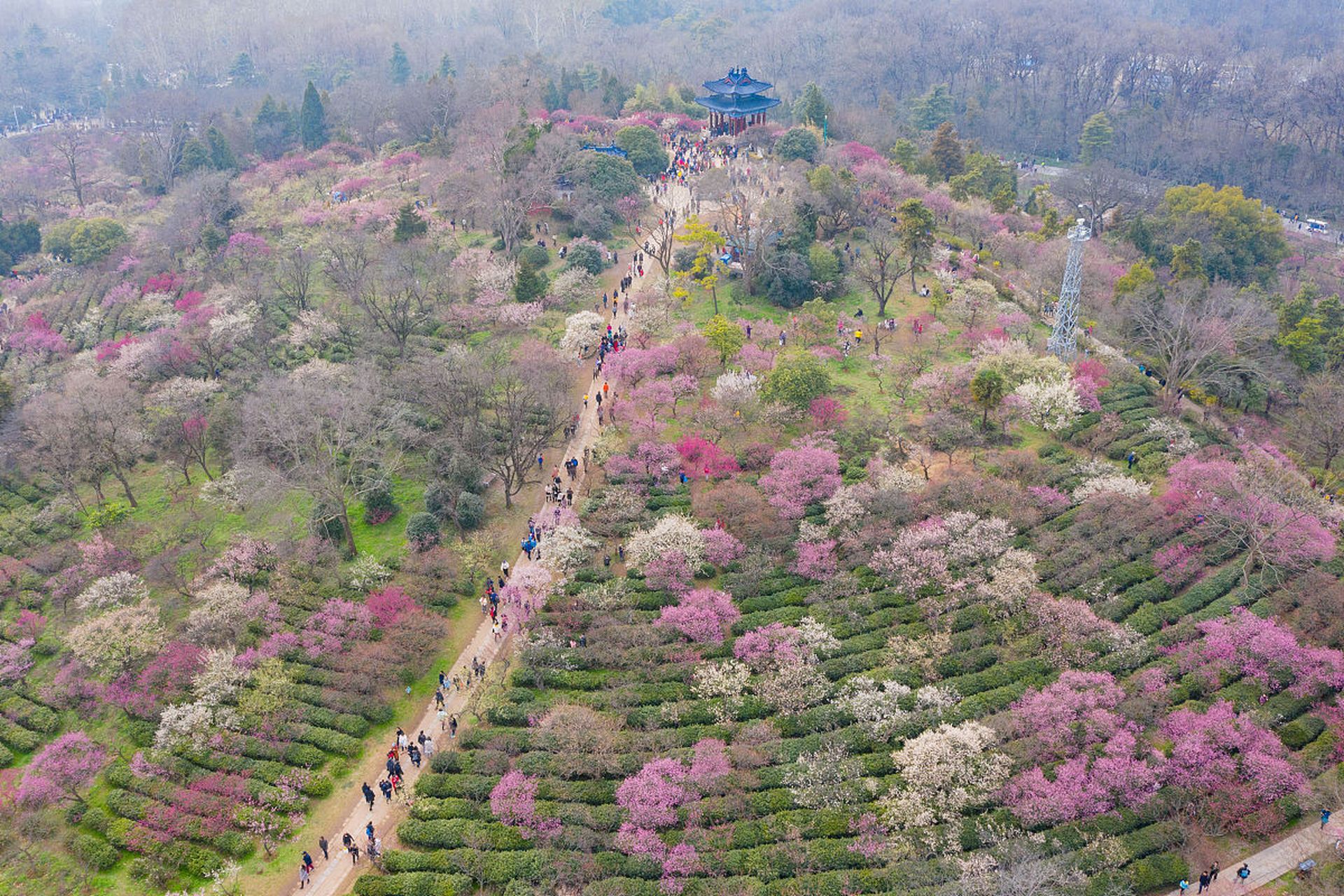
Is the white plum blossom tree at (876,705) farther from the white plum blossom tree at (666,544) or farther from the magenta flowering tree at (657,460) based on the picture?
the magenta flowering tree at (657,460)

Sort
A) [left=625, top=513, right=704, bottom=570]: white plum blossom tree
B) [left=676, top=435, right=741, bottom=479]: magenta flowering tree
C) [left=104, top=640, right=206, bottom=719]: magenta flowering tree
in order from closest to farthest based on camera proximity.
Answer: [left=104, top=640, right=206, bottom=719]: magenta flowering tree
[left=625, top=513, right=704, bottom=570]: white plum blossom tree
[left=676, top=435, right=741, bottom=479]: magenta flowering tree

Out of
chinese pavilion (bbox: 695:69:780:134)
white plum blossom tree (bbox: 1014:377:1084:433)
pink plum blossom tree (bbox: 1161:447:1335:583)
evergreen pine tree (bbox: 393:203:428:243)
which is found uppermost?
chinese pavilion (bbox: 695:69:780:134)

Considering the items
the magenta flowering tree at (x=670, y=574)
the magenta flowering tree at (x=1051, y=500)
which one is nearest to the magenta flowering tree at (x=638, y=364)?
the magenta flowering tree at (x=670, y=574)

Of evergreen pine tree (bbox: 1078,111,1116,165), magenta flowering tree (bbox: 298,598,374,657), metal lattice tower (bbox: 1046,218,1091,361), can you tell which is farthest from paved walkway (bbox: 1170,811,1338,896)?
evergreen pine tree (bbox: 1078,111,1116,165)

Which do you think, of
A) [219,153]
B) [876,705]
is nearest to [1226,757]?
[876,705]

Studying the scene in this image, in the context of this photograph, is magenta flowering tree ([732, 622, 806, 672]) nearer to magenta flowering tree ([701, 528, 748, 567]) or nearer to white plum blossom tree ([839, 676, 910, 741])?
white plum blossom tree ([839, 676, 910, 741])

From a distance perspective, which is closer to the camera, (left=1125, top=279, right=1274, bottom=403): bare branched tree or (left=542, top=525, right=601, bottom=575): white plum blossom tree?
(left=542, top=525, right=601, bottom=575): white plum blossom tree

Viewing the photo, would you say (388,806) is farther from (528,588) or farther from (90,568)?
(90,568)

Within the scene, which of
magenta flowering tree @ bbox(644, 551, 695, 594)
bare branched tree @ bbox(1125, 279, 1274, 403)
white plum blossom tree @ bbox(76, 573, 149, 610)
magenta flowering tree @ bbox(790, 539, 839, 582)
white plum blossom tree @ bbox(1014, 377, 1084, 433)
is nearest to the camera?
magenta flowering tree @ bbox(644, 551, 695, 594)

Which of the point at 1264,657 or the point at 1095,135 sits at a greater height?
the point at 1095,135
